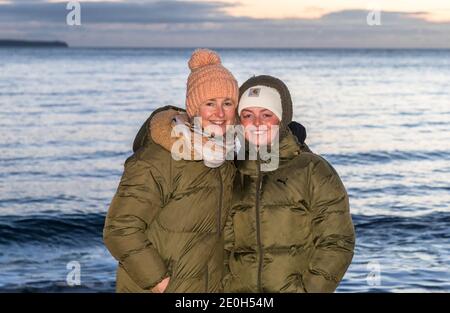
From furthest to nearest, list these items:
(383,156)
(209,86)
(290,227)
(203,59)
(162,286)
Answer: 1. (383,156)
2. (203,59)
3. (209,86)
4. (162,286)
5. (290,227)

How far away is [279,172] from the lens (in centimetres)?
532

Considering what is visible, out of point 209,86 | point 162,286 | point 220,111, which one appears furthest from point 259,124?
point 162,286

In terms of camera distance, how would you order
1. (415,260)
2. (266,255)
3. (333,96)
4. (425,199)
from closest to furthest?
(266,255) < (415,260) < (425,199) < (333,96)

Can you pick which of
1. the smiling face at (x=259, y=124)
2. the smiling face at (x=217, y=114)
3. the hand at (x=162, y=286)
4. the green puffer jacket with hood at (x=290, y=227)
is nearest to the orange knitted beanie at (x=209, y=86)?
the smiling face at (x=217, y=114)

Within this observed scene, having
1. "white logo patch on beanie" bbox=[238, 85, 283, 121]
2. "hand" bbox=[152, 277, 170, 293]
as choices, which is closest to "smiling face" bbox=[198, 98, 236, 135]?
"white logo patch on beanie" bbox=[238, 85, 283, 121]

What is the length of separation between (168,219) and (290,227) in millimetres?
758

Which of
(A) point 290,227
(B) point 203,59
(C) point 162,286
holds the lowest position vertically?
(C) point 162,286

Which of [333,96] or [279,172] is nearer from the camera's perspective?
[279,172]

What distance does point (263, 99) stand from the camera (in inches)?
217

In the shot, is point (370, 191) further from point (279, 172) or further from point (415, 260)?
point (279, 172)

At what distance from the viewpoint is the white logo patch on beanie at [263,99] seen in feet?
18.0

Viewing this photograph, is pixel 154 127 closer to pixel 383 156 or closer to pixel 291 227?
pixel 291 227
